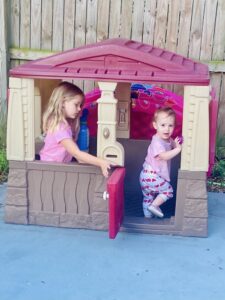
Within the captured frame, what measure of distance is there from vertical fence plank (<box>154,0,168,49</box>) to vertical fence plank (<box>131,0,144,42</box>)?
150 millimetres

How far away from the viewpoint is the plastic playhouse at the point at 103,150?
3102mm

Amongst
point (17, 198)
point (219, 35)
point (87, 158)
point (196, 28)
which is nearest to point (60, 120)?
point (87, 158)

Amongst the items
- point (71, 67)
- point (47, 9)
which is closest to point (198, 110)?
point (71, 67)

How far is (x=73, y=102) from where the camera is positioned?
343cm

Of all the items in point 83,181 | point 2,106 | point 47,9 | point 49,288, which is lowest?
point 49,288

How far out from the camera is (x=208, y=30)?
16.0 feet

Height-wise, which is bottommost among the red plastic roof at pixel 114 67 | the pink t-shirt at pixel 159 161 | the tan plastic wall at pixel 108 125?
the pink t-shirt at pixel 159 161

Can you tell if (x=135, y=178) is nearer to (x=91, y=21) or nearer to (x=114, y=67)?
(x=114, y=67)

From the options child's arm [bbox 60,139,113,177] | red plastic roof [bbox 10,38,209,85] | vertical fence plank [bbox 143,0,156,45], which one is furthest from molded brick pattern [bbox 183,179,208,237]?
vertical fence plank [bbox 143,0,156,45]

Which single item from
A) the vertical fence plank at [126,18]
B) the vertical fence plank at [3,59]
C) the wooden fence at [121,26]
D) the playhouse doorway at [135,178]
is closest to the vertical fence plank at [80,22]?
the wooden fence at [121,26]

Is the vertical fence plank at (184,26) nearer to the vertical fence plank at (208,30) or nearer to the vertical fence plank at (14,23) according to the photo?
the vertical fence plank at (208,30)

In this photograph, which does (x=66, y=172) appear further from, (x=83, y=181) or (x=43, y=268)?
(x=43, y=268)

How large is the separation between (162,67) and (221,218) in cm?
129

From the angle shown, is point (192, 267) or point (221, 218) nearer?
point (192, 267)
